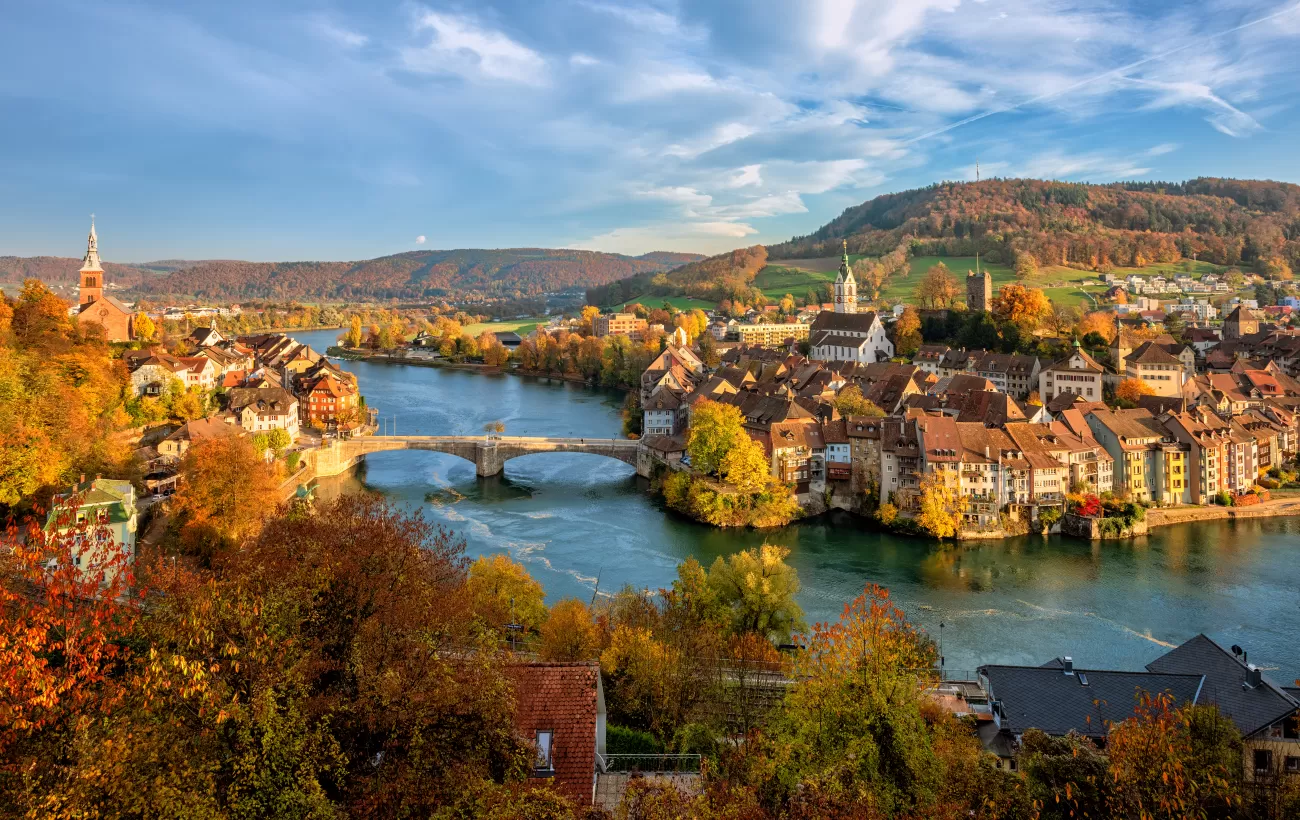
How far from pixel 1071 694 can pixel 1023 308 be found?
3691 cm

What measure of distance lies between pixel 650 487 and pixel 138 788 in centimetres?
2787

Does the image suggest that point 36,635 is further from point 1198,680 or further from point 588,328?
point 588,328

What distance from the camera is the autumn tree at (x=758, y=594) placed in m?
16.6

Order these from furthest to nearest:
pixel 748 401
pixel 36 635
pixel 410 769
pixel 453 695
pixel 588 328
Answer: pixel 588 328 → pixel 748 401 → pixel 453 695 → pixel 410 769 → pixel 36 635

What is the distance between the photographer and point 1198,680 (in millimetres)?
11547

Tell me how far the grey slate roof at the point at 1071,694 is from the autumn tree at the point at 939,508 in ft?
46.4

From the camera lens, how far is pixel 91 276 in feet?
154

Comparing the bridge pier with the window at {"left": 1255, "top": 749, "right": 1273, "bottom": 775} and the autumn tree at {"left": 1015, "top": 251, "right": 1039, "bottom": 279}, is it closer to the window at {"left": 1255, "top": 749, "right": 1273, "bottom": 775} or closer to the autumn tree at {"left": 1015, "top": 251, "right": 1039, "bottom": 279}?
the window at {"left": 1255, "top": 749, "right": 1273, "bottom": 775}

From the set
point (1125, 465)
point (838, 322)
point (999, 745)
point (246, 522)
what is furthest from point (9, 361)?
point (838, 322)

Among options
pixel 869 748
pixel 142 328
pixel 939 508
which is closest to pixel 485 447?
pixel 939 508

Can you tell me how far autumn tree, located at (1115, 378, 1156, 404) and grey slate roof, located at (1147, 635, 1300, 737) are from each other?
83.6 feet

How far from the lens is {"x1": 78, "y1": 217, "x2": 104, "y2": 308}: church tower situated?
46.4 m

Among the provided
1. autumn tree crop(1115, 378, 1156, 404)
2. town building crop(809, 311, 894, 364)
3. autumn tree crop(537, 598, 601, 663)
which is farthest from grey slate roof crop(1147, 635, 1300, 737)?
town building crop(809, 311, 894, 364)

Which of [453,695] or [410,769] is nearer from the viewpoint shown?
[410,769]
